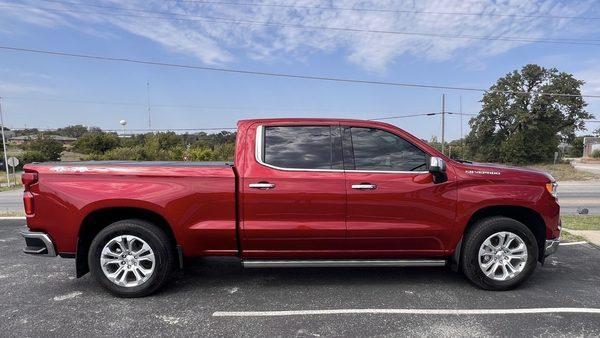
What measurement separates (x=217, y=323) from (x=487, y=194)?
9.63 ft

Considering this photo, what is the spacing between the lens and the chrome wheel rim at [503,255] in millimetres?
4504

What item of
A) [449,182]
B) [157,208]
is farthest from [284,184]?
[449,182]

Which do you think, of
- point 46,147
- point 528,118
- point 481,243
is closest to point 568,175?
point 528,118

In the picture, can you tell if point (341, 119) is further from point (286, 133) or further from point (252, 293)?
point (252, 293)

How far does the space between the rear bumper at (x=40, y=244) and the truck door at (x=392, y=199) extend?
2990mm

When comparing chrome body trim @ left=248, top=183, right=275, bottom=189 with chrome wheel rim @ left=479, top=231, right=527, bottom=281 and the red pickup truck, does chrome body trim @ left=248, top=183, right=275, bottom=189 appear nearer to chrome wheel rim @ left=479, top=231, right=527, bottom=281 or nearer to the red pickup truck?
the red pickup truck

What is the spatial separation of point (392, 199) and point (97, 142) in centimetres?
6814

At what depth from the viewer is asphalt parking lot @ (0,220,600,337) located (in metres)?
3.63

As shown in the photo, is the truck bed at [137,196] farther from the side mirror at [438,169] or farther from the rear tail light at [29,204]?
the side mirror at [438,169]

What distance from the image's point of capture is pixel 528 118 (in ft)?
182

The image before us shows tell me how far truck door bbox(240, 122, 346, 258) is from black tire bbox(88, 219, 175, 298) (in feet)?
2.65

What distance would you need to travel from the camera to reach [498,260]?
4.51m

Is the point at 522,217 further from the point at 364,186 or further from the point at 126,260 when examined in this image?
the point at 126,260

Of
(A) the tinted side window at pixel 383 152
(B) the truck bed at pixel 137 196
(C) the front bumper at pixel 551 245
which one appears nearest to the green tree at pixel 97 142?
(B) the truck bed at pixel 137 196
